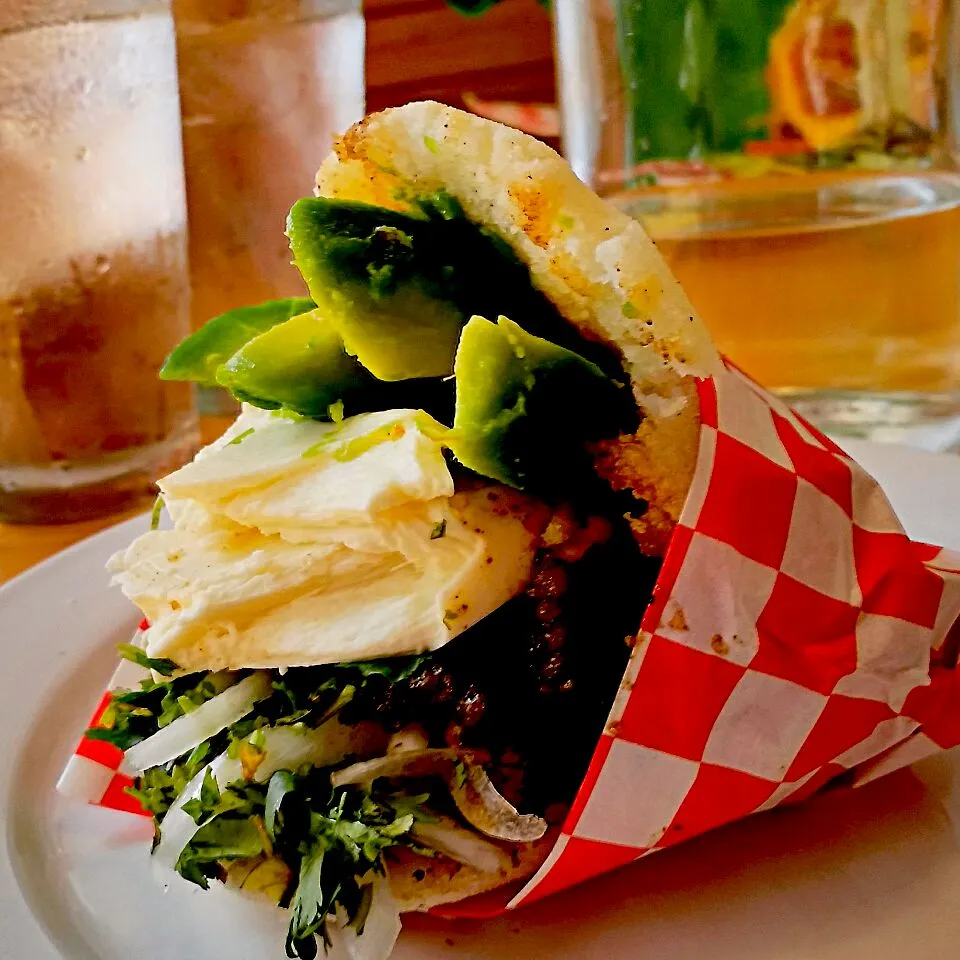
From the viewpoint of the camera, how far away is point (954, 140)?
1689mm

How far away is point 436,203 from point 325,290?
106 millimetres

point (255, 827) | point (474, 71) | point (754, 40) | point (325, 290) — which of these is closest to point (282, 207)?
point (754, 40)

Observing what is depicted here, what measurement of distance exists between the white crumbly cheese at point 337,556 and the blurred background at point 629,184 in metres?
0.91

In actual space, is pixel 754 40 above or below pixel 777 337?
above

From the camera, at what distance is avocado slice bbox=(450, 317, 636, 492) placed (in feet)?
2.25

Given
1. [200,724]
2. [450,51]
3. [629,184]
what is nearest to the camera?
[200,724]

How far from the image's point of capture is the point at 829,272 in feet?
5.56

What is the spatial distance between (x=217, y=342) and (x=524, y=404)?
36 cm

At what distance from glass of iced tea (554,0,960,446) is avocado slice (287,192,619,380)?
988 mm

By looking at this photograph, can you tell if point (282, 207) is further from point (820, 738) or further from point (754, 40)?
point (820, 738)

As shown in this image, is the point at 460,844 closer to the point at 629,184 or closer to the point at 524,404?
the point at 524,404

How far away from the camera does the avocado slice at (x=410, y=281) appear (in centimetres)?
73

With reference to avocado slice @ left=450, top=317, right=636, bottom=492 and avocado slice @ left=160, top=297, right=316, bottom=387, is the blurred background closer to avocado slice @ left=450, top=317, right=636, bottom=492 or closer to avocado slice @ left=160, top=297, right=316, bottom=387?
avocado slice @ left=160, top=297, right=316, bottom=387

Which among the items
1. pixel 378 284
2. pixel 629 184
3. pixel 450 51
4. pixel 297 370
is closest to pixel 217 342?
pixel 297 370
